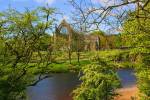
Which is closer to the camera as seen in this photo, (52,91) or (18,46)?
(18,46)

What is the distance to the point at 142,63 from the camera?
28156mm

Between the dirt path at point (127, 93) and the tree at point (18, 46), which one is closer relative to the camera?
the tree at point (18, 46)

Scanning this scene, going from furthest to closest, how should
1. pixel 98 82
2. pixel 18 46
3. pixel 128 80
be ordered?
pixel 128 80, pixel 98 82, pixel 18 46

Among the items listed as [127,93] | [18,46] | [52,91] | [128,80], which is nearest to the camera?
[18,46]

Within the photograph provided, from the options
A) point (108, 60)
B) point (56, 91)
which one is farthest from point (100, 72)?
point (56, 91)

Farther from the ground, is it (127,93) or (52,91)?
(127,93)

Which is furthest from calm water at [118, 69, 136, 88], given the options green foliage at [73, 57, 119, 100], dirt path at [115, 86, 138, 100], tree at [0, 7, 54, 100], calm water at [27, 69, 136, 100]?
tree at [0, 7, 54, 100]

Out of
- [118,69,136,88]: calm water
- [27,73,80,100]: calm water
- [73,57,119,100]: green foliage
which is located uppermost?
[73,57,119,100]: green foliage

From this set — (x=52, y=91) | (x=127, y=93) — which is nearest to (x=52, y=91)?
(x=52, y=91)

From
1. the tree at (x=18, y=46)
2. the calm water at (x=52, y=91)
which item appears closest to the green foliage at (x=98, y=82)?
the tree at (x=18, y=46)

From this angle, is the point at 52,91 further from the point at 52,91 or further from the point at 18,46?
the point at 18,46

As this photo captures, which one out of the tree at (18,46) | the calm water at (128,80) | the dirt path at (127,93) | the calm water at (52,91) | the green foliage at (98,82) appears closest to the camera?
the tree at (18,46)

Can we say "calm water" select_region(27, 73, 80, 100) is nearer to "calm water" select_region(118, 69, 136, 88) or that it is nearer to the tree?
"calm water" select_region(118, 69, 136, 88)

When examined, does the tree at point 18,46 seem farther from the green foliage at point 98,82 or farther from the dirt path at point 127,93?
the dirt path at point 127,93
